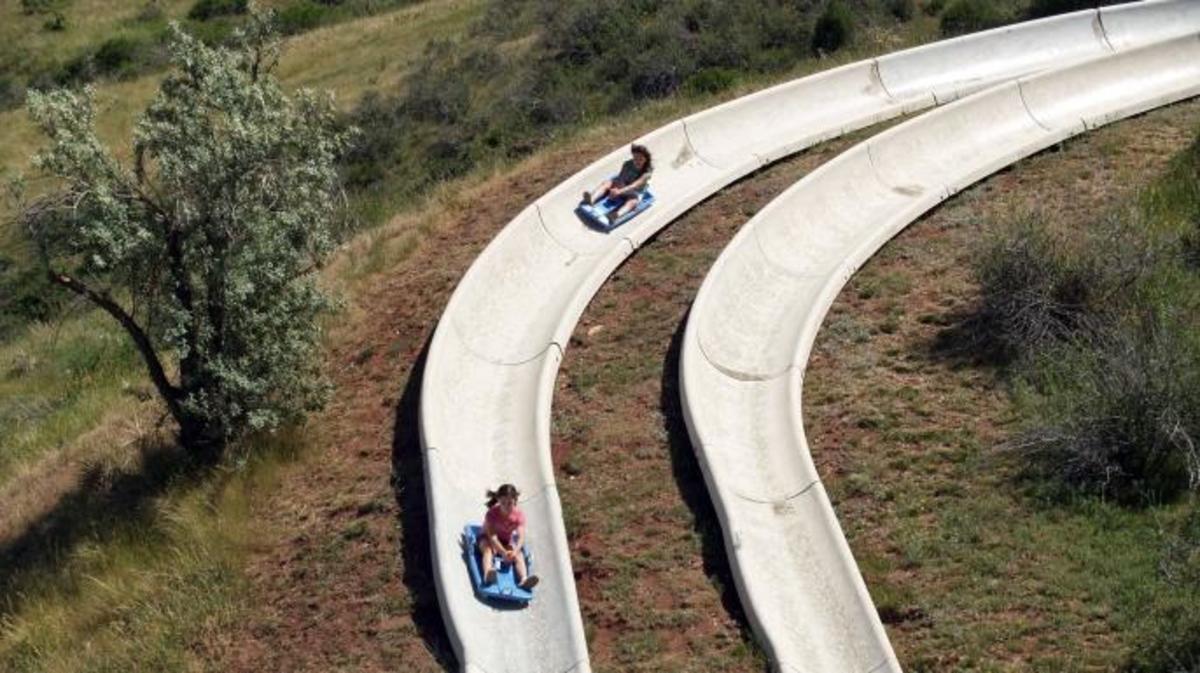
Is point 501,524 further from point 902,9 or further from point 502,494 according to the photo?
point 902,9

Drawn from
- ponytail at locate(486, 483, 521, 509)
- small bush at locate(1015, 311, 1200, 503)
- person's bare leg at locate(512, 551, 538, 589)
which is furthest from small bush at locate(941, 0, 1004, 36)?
person's bare leg at locate(512, 551, 538, 589)

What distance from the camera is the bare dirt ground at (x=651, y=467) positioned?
1216 cm

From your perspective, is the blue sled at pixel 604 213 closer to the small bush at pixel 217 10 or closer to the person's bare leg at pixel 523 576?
the person's bare leg at pixel 523 576

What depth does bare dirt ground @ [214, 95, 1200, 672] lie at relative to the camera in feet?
39.9

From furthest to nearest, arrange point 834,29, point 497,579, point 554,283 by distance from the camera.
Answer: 1. point 834,29
2. point 554,283
3. point 497,579

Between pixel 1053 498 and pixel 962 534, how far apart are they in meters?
0.92

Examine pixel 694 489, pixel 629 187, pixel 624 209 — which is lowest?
pixel 694 489

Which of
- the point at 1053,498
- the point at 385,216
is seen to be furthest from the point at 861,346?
the point at 385,216

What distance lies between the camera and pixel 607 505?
1388 cm

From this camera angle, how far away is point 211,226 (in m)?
15.2

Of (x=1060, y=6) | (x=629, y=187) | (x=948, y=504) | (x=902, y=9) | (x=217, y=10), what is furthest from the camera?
(x=217, y=10)

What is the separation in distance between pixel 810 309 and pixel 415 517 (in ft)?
17.1

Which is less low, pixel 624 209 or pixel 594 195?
pixel 594 195

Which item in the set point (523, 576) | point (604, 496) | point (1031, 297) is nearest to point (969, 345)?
point (1031, 297)
